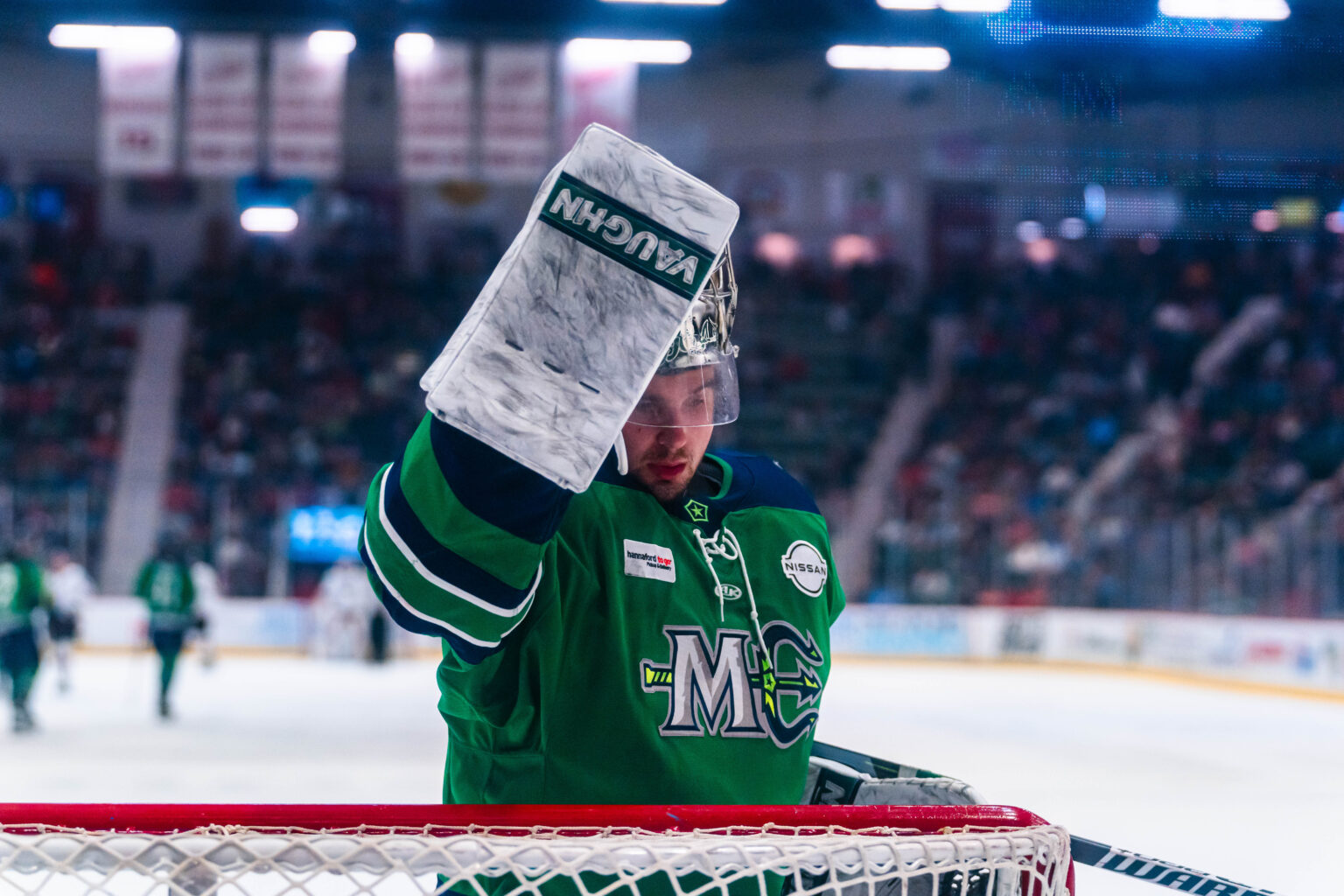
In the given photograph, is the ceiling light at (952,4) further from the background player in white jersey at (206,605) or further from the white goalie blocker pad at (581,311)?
the background player in white jersey at (206,605)

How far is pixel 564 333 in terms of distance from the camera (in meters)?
0.73

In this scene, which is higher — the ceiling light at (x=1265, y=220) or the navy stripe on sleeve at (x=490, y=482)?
the ceiling light at (x=1265, y=220)

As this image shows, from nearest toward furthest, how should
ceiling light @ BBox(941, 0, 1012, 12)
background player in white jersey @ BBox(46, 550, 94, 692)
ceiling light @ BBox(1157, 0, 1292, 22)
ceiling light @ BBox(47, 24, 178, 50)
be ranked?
ceiling light @ BBox(1157, 0, 1292, 22) < ceiling light @ BBox(941, 0, 1012, 12) < ceiling light @ BBox(47, 24, 178, 50) < background player in white jersey @ BBox(46, 550, 94, 692)

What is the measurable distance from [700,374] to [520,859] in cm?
44

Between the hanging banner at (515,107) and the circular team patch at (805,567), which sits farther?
the hanging banner at (515,107)

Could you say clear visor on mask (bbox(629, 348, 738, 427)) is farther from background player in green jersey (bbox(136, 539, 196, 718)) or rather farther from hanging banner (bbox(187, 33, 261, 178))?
background player in green jersey (bbox(136, 539, 196, 718))

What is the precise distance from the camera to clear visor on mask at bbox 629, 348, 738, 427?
105cm

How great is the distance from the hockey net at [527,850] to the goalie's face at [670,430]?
0.33 metres

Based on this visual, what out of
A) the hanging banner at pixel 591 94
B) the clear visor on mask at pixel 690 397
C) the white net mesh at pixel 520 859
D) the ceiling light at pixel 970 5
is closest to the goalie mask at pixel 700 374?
the clear visor on mask at pixel 690 397

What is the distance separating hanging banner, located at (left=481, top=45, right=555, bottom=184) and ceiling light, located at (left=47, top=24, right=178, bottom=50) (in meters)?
1.81

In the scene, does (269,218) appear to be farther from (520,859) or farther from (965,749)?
(520,859)

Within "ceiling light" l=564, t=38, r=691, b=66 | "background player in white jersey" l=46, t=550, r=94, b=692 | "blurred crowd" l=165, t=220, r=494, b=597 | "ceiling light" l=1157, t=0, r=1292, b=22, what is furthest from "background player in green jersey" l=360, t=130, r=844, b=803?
"blurred crowd" l=165, t=220, r=494, b=597

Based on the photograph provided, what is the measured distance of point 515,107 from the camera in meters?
7.33

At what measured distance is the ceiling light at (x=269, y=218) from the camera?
1576 centimetres
